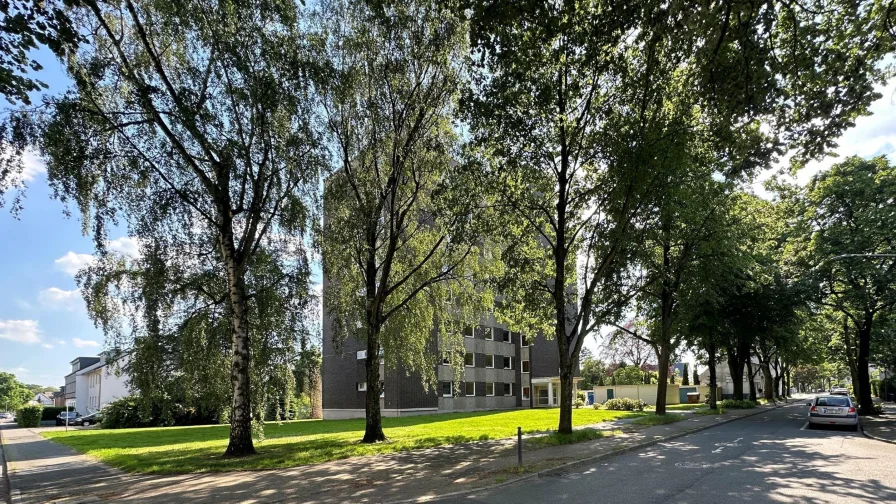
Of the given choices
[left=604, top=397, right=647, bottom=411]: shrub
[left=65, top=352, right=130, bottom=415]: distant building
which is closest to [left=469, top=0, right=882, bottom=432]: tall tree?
[left=604, top=397, right=647, bottom=411]: shrub

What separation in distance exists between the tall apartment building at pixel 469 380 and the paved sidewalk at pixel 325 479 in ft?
65.6

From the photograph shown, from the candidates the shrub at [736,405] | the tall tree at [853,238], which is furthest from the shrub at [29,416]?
the tall tree at [853,238]

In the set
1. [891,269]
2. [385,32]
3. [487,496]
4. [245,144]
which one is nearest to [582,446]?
[487,496]

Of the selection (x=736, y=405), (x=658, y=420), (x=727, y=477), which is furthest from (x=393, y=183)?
(x=736, y=405)

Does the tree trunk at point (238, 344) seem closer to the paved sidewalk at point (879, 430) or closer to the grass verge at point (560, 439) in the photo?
the grass verge at point (560, 439)

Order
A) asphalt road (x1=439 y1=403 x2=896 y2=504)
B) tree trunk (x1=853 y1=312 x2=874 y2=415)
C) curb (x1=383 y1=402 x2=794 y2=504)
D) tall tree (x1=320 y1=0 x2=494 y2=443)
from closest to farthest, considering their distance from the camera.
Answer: asphalt road (x1=439 y1=403 x2=896 y2=504) → curb (x1=383 y1=402 x2=794 y2=504) → tall tree (x1=320 y1=0 x2=494 y2=443) → tree trunk (x1=853 y1=312 x2=874 y2=415)

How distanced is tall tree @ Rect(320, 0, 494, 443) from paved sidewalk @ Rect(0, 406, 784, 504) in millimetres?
4897

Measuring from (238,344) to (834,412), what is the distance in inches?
937

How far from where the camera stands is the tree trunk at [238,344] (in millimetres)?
14680

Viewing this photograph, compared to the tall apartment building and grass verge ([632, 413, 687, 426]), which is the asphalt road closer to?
grass verge ([632, 413, 687, 426])

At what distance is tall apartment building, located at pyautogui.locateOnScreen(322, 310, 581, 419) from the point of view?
38.2 metres

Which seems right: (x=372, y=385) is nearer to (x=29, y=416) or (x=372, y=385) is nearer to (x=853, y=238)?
(x=853, y=238)

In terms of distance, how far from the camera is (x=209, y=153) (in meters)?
13.7

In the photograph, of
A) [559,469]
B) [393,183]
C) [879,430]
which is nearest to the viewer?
[559,469]
